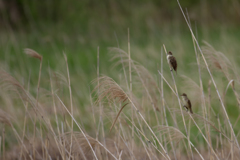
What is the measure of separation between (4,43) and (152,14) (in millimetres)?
5509

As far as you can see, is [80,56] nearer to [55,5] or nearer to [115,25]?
[115,25]

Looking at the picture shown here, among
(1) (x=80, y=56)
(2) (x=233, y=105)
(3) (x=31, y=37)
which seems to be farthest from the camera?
(3) (x=31, y=37)

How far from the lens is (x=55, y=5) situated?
11.5 m

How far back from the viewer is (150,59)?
6219mm

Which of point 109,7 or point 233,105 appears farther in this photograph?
point 109,7

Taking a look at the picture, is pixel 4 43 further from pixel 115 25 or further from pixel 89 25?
pixel 115 25

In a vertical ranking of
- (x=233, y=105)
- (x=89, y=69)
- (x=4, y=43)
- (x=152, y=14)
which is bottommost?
(x=233, y=105)

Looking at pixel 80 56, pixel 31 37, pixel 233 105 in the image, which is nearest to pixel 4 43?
pixel 31 37

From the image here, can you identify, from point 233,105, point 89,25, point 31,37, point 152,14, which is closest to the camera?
point 233,105

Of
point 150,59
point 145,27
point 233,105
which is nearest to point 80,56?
point 150,59

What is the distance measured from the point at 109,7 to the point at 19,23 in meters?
3.45

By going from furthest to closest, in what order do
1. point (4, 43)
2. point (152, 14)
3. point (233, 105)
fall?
point (152, 14) < point (4, 43) < point (233, 105)

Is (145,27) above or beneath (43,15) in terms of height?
beneath

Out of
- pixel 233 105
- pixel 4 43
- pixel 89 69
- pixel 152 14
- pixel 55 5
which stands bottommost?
pixel 233 105
